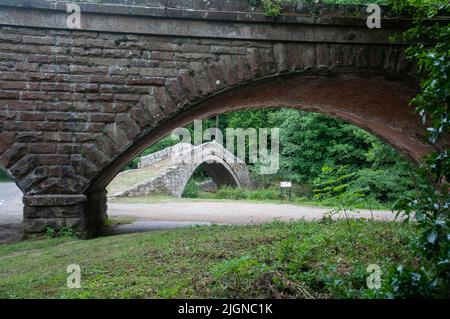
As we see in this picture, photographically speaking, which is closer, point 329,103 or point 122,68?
point 122,68

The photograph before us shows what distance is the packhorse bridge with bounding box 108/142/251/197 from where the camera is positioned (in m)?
18.8

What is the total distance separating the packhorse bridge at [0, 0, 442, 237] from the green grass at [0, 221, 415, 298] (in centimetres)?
126

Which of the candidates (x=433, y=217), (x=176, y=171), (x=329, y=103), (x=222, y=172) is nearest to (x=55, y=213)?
(x=433, y=217)

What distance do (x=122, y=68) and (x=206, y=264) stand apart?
408 centimetres

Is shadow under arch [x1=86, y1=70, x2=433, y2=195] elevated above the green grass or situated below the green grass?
above

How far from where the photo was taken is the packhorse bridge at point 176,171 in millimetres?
18828

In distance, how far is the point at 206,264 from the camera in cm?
411

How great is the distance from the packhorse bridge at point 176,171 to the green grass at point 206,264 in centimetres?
1197

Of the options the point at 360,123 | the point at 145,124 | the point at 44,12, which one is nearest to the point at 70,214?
the point at 145,124

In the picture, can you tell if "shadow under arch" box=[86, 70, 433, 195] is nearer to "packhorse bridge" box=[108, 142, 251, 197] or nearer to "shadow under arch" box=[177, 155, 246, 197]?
"packhorse bridge" box=[108, 142, 251, 197]

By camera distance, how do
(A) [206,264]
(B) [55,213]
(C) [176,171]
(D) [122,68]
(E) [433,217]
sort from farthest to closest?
(C) [176,171] → (D) [122,68] → (B) [55,213] → (A) [206,264] → (E) [433,217]

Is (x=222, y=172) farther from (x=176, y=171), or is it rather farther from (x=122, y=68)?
(x=122, y=68)

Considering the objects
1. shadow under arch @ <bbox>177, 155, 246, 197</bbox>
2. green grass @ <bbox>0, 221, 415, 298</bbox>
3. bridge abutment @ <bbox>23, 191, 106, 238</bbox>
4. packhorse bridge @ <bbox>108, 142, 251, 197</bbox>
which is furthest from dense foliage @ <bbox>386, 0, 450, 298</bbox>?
shadow under arch @ <bbox>177, 155, 246, 197</bbox>

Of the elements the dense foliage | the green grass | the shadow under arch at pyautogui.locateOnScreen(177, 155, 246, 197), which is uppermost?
the dense foliage
